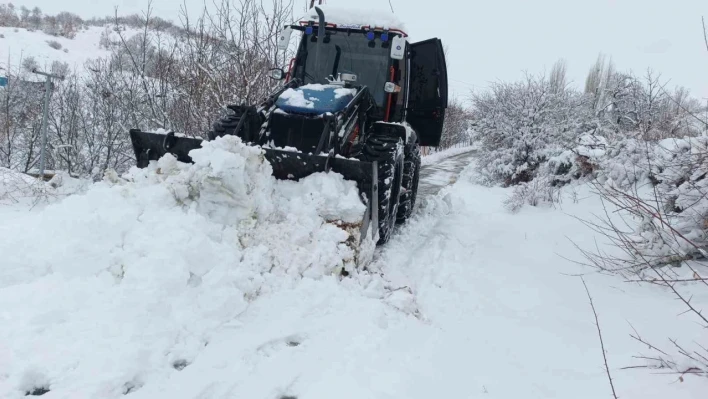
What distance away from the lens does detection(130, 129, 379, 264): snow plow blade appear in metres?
4.05

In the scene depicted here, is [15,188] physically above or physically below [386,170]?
below

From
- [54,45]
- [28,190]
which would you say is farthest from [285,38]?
[54,45]

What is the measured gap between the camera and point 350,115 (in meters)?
4.91

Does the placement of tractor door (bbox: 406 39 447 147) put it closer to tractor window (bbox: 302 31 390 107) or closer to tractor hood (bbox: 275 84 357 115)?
tractor window (bbox: 302 31 390 107)

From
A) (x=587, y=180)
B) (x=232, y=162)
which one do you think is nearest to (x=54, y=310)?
(x=232, y=162)

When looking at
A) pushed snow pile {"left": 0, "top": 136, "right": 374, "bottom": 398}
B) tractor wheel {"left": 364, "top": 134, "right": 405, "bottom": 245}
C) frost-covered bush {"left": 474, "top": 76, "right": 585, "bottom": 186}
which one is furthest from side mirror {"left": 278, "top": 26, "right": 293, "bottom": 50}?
frost-covered bush {"left": 474, "top": 76, "right": 585, "bottom": 186}

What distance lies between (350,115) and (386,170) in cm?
78

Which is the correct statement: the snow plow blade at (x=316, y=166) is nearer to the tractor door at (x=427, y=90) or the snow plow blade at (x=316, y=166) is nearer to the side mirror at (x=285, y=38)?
the side mirror at (x=285, y=38)

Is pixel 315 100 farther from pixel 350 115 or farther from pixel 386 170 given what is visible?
pixel 386 170

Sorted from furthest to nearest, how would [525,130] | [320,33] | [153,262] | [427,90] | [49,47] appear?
1. [49,47]
2. [525,130]
3. [427,90]
4. [320,33]
5. [153,262]

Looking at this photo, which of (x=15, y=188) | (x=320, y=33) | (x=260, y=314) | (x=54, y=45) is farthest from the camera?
(x=54, y=45)

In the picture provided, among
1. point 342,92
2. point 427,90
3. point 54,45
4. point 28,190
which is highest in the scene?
point 54,45

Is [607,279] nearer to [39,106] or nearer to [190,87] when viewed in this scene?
[190,87]

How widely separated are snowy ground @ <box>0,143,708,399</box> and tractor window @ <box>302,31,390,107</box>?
8.15 ft
